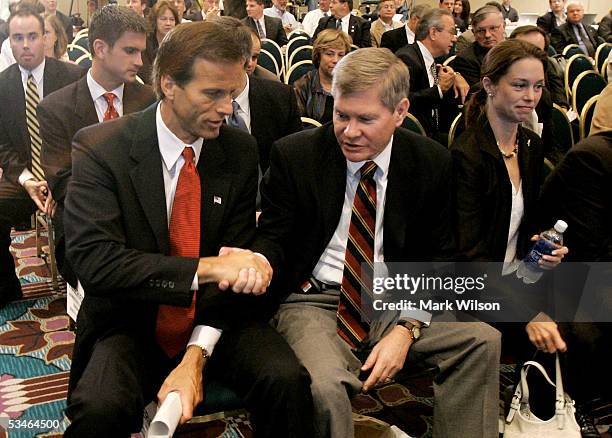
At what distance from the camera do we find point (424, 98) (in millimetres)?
4512

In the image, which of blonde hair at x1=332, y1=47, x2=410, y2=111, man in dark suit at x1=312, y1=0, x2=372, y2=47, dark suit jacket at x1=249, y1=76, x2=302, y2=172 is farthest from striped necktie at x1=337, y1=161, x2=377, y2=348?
man in dark suit at x1=312, y1=0, x2=372, y2=47

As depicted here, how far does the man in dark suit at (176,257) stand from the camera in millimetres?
1716

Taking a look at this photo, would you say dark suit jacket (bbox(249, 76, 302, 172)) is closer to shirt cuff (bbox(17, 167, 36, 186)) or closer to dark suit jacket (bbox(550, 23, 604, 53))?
shirt cuff (bbox(17, 167, 36, 186))

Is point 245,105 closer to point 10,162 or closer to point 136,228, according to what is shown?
point 10,162

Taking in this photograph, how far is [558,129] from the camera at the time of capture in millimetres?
3812

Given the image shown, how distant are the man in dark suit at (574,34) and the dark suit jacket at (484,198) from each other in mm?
6830

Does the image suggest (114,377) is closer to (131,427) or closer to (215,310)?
(131,427)

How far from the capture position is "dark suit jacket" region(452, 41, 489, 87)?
526cm

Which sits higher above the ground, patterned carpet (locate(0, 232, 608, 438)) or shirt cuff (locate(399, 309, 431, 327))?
shirt cuff (locate(399, 309, 431, 327))

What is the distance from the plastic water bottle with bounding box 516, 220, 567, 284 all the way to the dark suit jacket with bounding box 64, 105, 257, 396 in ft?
3.10

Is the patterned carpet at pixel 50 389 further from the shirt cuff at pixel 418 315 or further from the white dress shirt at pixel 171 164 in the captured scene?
the white dress shirt at pixel 171 164

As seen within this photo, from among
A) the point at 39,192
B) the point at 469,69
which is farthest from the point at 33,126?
Result: the point at 469,69

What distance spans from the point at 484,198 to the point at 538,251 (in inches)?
10.9

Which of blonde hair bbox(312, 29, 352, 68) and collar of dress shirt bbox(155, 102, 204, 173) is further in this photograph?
blonde hair bbox(312, 29, 352, 68)
